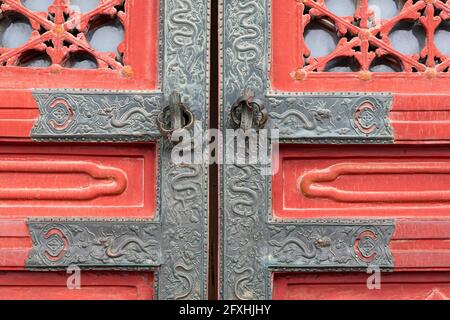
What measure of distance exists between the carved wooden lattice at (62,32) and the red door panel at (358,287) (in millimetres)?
836

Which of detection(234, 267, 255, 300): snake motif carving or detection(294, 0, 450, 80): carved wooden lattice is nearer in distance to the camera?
detection(234, 267, 255, 300): snake motif carving

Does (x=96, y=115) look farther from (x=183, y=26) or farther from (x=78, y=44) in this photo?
(x=183, y=26)

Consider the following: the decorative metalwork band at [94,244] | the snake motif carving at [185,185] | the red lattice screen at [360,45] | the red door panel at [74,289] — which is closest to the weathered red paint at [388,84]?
the red lattice screen at [360,45]

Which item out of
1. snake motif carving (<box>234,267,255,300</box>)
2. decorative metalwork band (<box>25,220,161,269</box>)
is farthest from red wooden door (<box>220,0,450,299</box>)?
decorative metalwork band (<box>25,220,161,269</box>)

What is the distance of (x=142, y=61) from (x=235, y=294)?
76 centimetres

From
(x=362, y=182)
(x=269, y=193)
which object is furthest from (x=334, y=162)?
(x=269, y=193)

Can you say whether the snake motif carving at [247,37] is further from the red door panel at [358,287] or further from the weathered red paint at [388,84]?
the red door panel at [358,287]

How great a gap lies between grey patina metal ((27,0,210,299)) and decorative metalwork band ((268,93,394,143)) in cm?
24

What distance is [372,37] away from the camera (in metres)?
1.98

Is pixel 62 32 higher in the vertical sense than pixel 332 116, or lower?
higher

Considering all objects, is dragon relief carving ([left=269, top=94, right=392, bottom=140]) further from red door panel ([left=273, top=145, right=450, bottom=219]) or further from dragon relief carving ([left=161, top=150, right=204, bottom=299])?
dragon relief carving ([left=161, top=150, right=204, bottom=299])

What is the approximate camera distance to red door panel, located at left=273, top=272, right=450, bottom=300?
192 centimetres

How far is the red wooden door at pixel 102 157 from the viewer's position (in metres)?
1.87

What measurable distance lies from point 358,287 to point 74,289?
844 mm
